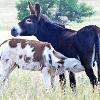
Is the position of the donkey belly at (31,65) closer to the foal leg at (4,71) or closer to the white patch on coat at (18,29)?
the foal leg at (4,71)

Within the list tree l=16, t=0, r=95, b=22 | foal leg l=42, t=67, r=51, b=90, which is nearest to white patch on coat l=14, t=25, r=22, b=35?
foal leg l=42, t=67, r=51, b=90

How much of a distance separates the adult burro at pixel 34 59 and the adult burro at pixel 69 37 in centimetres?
32

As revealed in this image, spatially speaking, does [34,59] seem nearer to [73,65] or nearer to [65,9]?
[73,65]

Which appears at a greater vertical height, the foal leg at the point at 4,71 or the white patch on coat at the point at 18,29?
the white patch on coat at the point at 18,29

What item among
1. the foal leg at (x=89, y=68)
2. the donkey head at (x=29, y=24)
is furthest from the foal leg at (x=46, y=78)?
the donkey head at (x=29, y=24)

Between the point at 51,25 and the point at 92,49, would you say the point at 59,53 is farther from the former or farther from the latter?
the point at 51,25

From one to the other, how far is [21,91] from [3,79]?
160cm

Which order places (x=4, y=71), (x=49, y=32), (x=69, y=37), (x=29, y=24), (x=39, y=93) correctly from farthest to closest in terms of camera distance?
1. (x=29, y=24)
2. (x=49, y=32)
3. (x=69, y=37)
4. (x=4, y=71)
5. (x=39, y=93)

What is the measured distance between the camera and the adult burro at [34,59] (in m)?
9.59

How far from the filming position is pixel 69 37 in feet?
34.0

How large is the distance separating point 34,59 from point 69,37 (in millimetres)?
1045

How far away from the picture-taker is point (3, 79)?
1001cm

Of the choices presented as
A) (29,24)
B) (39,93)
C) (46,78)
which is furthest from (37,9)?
(39,93)

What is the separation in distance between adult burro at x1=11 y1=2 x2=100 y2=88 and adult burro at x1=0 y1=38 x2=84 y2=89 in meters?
0.32
